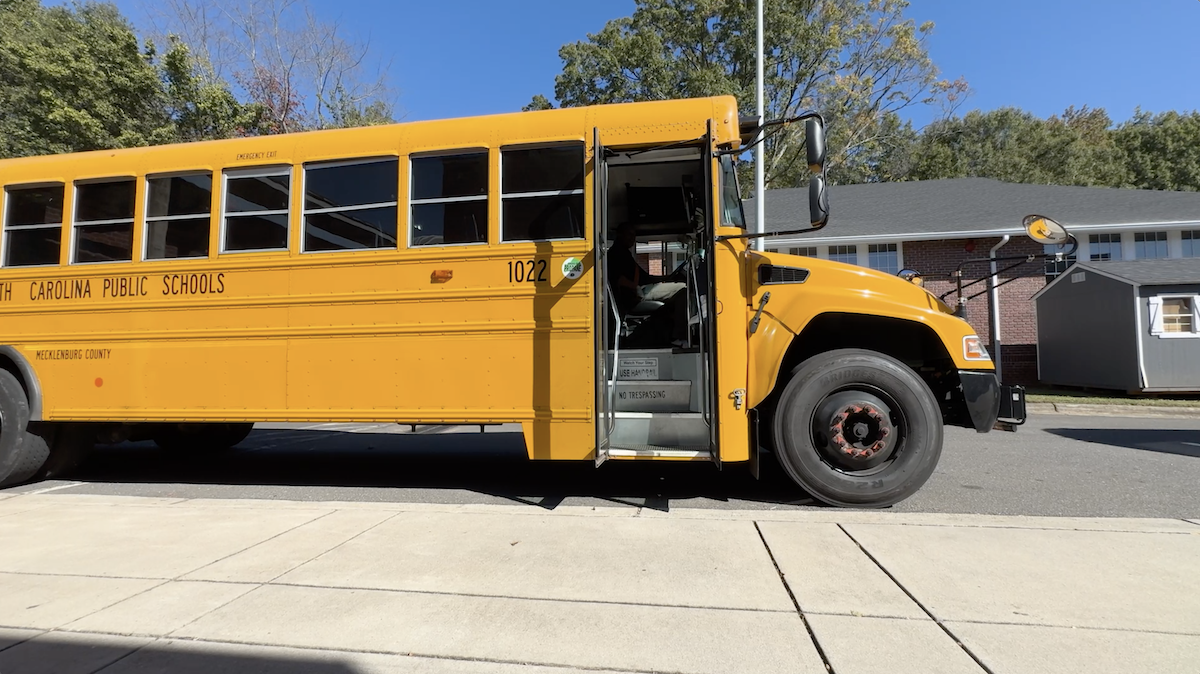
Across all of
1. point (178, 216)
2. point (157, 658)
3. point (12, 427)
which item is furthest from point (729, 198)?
point (12, 427)

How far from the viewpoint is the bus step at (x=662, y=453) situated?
4.13 m

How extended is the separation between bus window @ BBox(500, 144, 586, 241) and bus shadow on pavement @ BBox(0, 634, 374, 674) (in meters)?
2.97

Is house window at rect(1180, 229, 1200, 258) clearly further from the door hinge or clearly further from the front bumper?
the door hinge

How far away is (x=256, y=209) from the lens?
482 cm

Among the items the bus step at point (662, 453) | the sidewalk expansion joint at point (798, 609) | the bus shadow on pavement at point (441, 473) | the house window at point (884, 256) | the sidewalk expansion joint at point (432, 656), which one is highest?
the house window at point (884, 256)

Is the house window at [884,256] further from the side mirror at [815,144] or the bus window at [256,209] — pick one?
the bus window at [256,209]

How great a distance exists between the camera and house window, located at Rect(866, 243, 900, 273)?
582 inches

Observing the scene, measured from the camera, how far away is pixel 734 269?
14.0 feet

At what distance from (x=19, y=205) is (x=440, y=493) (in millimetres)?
4598

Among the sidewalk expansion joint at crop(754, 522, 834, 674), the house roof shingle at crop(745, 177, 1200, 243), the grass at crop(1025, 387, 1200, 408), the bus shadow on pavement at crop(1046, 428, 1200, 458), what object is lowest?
the sidewalk expansion joint at crop(754, 522, 834, 674)

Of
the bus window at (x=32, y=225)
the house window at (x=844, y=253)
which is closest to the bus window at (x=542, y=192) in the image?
the bus window at (x=32, y=225)

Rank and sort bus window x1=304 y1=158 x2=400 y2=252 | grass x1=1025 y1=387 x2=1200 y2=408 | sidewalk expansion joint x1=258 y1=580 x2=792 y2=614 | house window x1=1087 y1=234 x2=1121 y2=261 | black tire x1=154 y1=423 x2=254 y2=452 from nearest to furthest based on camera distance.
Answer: sidewalk expansion joint x1=258 y1=580 x2=792 y2=614 → bus window x1=304 y1=158 x2=400 y2=252 → black tire x1=154 y1=423 x2=254 y2=452 → grass x1=1025 y1=387 x2=1200 y2=408 → house window x1=1087 y1=234 x2=1121 y2=261

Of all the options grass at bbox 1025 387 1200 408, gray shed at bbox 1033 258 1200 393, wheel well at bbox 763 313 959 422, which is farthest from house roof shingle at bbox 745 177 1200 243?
wheel well at bbox 763 313 959 422

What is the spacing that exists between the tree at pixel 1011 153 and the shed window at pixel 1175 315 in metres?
17.6
